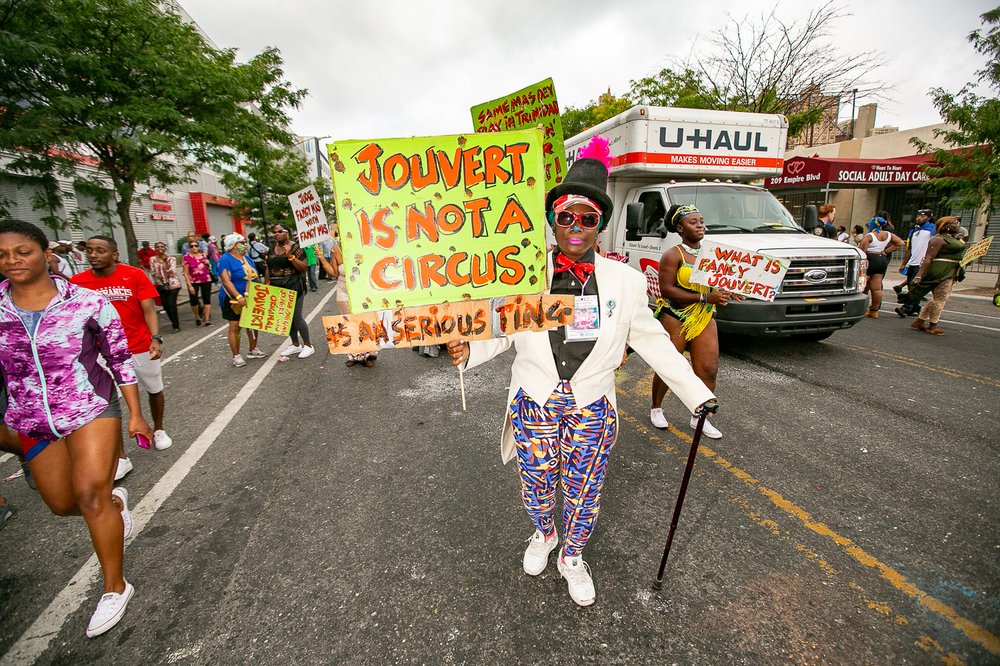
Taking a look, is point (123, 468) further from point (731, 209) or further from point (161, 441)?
point (731, 209)

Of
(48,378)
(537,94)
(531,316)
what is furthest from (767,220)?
(48,378)

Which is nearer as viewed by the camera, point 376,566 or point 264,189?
point 376,566

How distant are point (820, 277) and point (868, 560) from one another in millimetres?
4202

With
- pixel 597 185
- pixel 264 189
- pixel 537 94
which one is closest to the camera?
pixel 597 185

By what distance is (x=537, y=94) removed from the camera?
16.4 ft

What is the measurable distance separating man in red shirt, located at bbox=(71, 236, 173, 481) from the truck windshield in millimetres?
6494

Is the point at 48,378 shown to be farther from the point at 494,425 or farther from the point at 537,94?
the point at 537,94

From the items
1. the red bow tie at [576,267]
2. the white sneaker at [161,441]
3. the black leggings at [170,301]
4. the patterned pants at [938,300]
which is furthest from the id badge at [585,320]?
the black leggings at [170,301]

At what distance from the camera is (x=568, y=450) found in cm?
226

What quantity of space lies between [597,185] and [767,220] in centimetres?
584

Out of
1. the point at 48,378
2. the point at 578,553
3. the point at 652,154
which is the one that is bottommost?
the point at 578,553

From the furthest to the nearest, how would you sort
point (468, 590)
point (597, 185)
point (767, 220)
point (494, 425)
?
1. point (767, 220)
2. point (494, 425)
3. point (468, 590)
4. point (597, 185)

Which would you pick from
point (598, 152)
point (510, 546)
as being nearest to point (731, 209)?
point (598, 152)

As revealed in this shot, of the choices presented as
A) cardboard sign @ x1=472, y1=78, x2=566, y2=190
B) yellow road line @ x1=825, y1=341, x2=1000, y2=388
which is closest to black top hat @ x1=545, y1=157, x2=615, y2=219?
cardboard sign @ x1=472, y1=78, x2=566, y2=190
